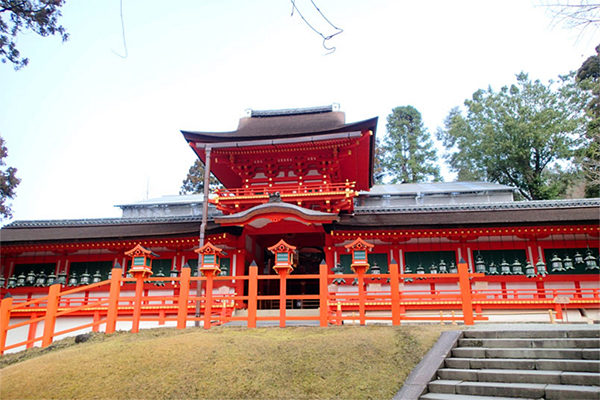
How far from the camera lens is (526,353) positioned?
24.3 feet

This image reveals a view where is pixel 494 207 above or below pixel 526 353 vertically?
above

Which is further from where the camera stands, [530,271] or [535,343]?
[530,271]

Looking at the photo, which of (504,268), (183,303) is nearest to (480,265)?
(504,268)

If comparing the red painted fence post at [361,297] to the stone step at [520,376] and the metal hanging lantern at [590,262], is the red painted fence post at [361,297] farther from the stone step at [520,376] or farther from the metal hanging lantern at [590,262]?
the metal hanging lantern at [590,262]

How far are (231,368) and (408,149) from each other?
122 feet

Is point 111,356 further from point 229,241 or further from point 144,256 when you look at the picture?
point 229,241

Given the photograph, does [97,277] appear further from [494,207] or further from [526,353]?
[494,207]

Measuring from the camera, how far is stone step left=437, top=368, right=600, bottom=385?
625 cm

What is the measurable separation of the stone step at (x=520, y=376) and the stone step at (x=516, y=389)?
117mm

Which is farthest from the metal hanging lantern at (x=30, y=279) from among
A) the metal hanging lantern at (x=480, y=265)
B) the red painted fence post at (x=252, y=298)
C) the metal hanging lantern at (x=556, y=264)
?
the metal hanging lantern at (x=556, y=264)

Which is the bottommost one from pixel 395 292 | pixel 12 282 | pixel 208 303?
pixel 208 303

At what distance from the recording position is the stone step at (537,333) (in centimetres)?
766

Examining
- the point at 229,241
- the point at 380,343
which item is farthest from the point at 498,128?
the point at 380,343

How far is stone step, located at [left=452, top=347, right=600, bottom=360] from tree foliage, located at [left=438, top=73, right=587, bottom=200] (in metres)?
28.0
